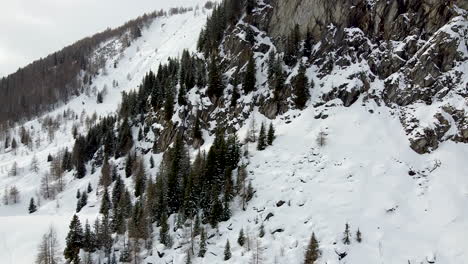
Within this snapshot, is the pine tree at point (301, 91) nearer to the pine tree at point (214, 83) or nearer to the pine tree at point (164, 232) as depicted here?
the pine tree at point (214, 83)

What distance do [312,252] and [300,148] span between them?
87.2ft

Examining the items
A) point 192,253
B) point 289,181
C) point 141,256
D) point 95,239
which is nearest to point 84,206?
point 95,239

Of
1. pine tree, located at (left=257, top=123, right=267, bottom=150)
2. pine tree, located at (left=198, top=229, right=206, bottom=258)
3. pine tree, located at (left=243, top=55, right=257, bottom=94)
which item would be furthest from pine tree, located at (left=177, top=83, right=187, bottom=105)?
pine tree, located at (left=198, top=229, right=206, bottom=258)

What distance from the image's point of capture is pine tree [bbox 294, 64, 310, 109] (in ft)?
290

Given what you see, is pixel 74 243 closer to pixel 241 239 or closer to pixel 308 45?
pixel 241 239

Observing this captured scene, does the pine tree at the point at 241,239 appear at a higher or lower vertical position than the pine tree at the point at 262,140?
lower

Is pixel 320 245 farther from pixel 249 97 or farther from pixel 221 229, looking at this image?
pixel 249 97

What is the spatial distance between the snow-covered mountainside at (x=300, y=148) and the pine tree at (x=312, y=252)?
0.74 m

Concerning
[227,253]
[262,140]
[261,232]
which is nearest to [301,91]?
[262,140]

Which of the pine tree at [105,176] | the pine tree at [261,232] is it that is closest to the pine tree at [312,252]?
the pine tree at [261,232]

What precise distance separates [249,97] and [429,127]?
138 feet

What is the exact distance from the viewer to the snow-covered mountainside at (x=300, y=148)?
61531mm

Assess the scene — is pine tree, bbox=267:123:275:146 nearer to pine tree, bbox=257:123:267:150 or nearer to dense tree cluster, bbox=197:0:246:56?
pine tree, bbox=257:123:267:150

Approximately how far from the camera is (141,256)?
7294 centimetres
